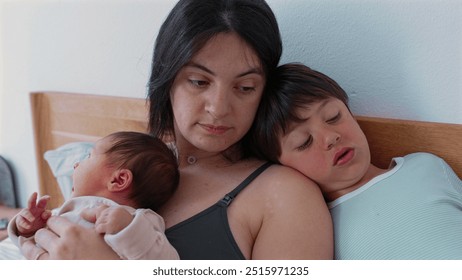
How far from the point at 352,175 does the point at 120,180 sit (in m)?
0.42

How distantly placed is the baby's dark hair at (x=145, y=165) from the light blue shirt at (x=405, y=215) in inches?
12.5

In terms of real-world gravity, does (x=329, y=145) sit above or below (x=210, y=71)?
below

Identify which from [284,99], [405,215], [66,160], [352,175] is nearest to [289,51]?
[284,99]

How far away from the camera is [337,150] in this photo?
2.95 ft

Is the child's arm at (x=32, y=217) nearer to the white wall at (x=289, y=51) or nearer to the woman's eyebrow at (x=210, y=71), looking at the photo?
the woman's eyebrow at (x=210, y=71)

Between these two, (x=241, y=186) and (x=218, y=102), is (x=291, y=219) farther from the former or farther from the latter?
(x=218, y=102)

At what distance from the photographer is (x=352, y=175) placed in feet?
2.98

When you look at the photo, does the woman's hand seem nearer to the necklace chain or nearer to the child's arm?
the child's arm

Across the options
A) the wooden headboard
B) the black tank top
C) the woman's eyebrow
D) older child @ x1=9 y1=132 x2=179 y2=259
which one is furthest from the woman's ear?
the wooden headboard

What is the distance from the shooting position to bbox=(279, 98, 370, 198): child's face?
90 cm

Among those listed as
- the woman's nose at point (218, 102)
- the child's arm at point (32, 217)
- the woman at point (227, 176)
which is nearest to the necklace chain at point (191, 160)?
the woman at point (227, 176)

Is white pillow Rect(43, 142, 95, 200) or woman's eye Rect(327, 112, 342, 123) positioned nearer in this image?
woman's eye Rect(327, 112, 342, 123)

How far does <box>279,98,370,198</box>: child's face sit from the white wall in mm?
167

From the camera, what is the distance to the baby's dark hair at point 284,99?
91cm
